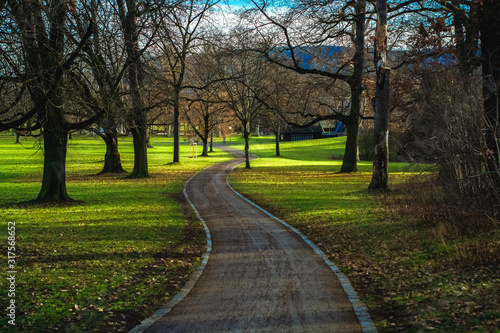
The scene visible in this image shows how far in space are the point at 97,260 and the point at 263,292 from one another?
3.96 m

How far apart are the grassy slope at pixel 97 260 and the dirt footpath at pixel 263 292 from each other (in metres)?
0.62

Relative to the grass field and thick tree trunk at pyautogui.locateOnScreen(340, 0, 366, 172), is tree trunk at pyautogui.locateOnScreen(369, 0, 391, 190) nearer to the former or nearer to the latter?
the grass field

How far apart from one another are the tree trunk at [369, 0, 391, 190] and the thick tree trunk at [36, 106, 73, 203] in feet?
41.3

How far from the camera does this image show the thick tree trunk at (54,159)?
53.9 feet

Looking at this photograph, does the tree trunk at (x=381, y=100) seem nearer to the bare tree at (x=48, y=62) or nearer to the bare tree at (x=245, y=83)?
the bare tree at (x=48, y=62)

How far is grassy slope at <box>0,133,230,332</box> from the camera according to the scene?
634 cm

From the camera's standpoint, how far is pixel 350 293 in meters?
7.14

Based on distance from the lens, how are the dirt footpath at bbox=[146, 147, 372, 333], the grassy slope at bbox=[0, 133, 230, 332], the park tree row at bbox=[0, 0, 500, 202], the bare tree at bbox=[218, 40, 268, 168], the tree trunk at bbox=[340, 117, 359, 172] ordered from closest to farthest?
the dirt footpath at bbox=[146, 147, 372, 333] → the grassy slope at bbox=[0, 133, 230, 332] → the park tree row at bbox=[0, 0, 500, 202] → the tree trunk at bbox=[340, 117, 359, 172] → the bare tree at bbox=[218, 40, 268, 168]

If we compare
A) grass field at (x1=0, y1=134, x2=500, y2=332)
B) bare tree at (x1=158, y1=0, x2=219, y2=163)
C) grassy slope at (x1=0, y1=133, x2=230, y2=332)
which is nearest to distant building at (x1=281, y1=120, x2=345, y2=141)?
bare tree at (x1=158, y1=0, x2=219, y2=163)

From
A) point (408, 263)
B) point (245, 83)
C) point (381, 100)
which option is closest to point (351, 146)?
point (245, 83)

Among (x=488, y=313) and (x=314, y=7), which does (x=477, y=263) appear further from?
(x=314, y=7)

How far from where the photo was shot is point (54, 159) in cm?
1683

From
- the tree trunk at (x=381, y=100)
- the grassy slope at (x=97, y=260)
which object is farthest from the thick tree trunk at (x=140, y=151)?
the tree trunk at (x=381, y=100)

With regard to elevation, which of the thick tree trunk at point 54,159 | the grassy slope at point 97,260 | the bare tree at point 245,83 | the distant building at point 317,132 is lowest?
the grassy slope at point 97,260
